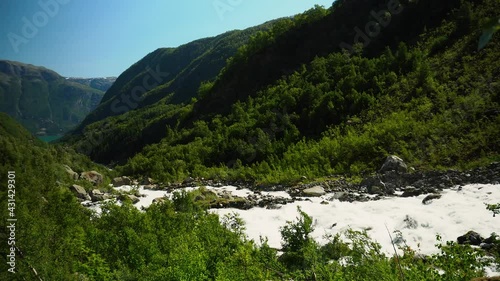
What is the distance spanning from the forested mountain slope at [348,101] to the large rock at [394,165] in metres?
1.21

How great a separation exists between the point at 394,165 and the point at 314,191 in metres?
5.14

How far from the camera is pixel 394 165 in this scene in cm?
2028

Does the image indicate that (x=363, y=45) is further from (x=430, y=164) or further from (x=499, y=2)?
(x=430, y=164)

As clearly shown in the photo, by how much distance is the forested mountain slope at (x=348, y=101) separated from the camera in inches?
920

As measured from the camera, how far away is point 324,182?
72.2 ft

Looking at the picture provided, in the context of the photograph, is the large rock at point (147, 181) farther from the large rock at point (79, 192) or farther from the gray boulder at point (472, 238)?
the gray boulder at point (472, 238)

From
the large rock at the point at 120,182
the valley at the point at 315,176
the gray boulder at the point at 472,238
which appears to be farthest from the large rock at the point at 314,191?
the large rock at the point at 120,182

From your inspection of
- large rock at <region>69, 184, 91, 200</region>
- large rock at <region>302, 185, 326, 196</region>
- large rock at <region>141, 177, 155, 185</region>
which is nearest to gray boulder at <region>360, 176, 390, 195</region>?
large rock at <region>302, 185, 326, 196</region>

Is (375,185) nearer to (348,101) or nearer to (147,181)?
(348,101)

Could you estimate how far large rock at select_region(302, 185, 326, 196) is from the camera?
19734mm

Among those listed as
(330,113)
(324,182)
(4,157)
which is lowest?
(324,182)

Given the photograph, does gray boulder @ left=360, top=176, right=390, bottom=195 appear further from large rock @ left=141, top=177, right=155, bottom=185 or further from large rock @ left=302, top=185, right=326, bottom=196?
large rock @ left=141, top=177, right=155, bottom=185

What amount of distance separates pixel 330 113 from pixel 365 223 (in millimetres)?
22361

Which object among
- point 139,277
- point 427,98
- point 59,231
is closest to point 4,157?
point 59,231
